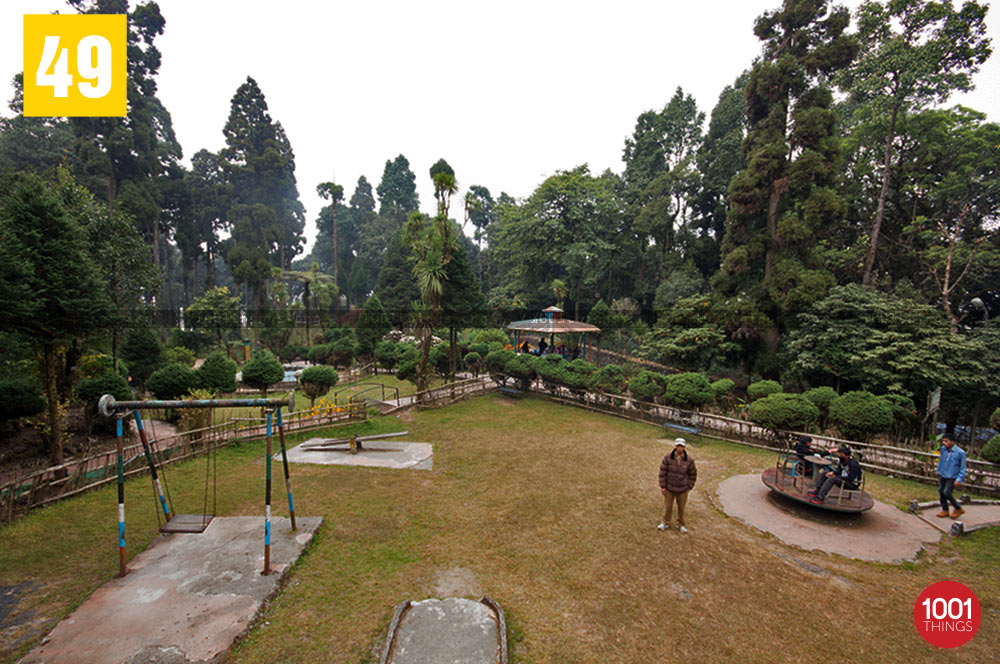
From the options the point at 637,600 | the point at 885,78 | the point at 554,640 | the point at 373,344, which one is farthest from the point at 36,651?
the point at 885,78

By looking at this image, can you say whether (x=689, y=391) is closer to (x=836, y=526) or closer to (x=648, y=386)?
(x=648, y=386)

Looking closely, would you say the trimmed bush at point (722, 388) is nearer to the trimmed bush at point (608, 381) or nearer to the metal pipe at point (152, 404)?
the trimmed bush at point (608, 381)

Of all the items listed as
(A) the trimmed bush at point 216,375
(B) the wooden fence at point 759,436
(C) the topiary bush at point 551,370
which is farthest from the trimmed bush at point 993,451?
(A) the trimmed bush at point 216,375

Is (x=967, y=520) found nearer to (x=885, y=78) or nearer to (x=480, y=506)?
(x=480, y=506)

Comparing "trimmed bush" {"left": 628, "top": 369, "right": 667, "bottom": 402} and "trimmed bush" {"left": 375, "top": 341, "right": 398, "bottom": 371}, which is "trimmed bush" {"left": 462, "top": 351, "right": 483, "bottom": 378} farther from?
"trimmed bush" {"left": 628, "top": 369, "right": 667, "bottom": 402}

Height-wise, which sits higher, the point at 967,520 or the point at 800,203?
the point at 800,203

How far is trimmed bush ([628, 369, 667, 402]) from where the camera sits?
14.2 m

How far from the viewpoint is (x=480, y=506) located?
8.12m

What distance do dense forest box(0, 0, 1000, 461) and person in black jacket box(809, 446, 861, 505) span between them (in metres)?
6.51

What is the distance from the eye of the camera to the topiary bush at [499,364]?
62.6 ft

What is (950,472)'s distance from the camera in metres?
7.43

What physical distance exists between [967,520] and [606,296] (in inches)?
1295

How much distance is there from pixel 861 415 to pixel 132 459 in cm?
1790

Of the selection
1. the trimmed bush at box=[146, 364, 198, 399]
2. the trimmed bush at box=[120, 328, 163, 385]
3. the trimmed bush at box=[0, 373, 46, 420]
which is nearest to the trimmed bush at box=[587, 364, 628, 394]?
the trimmed bush at box=[146, 364, 198, 399]
